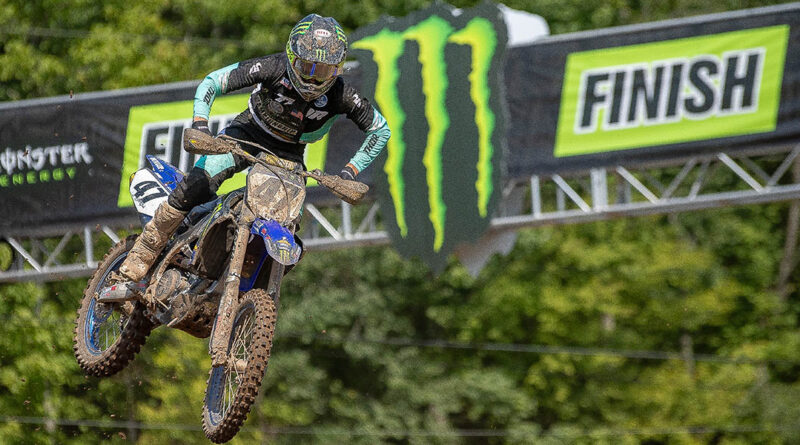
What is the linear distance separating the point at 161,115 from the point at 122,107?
495 millimetres

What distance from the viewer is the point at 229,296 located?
26.7ft

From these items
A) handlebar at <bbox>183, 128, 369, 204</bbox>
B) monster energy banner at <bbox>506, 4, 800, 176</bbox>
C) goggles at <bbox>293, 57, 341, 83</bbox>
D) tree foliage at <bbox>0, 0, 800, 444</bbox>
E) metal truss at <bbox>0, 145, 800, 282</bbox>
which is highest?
goggles at <bbox>293, 57, 341, 83</bbox>

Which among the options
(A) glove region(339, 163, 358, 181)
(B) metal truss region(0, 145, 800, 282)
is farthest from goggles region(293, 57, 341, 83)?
(B) metal truss region(0, 145, 800, 282)

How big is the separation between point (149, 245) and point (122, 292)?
15.2 inches

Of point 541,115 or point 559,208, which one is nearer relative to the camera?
point 559,208

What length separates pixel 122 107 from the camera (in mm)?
15555

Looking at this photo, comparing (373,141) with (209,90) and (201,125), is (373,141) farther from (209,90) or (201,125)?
(201,125)

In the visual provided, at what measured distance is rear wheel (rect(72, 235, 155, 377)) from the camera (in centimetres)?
937

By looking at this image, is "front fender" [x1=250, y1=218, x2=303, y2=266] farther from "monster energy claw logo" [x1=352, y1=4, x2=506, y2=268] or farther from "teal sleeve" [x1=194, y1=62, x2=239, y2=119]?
"monster energy claw logo" [x1=352, y1=4, x2=506, y2=268]

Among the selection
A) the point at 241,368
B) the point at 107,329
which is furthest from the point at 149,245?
the point at 241,368

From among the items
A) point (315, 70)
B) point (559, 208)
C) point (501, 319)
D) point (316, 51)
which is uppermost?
point (316, 51)

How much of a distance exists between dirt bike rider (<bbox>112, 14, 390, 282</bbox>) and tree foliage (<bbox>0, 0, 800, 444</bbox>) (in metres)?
14.5

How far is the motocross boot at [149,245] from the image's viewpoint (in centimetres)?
901

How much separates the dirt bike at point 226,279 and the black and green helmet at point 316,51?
588 mm
